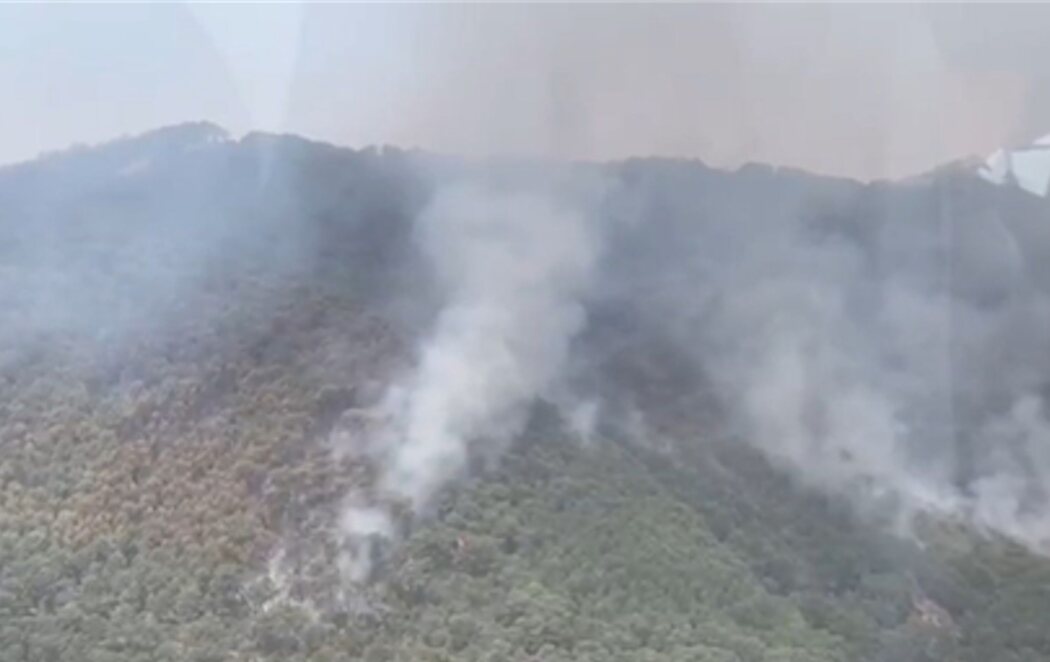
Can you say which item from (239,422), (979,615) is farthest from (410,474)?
(979,615)

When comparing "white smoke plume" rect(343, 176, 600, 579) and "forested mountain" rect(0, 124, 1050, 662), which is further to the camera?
"white smoke plume" rect(343, 176, 600, 579)

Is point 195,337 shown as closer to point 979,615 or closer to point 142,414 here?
point 142,414

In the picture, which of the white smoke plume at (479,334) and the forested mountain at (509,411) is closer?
the forested mountain at (509,411)

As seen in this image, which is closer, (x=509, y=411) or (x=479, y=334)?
(x=509, y=411)
